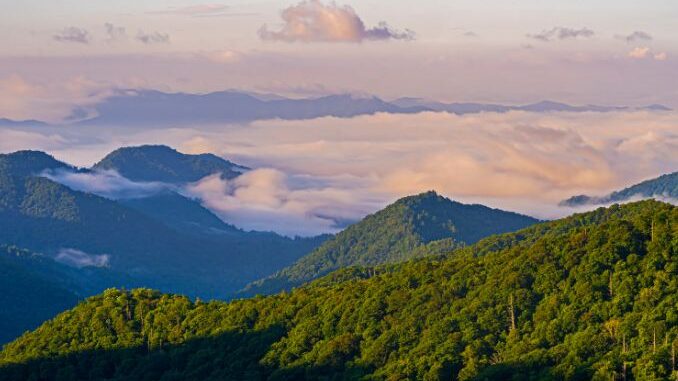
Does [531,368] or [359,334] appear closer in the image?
[531,368]

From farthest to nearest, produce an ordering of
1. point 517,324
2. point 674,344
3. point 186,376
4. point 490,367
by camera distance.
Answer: point 186,376
point 517,324
point 490,367
point 674,344

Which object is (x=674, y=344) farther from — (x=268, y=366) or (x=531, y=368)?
(x=268, y=366)

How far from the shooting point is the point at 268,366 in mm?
183375

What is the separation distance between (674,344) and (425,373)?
85.9ft

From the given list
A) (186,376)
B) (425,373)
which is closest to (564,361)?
(425,373)

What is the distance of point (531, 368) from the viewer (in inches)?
6186

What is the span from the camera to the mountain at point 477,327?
517 feet

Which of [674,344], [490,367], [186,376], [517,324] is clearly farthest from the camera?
[186,376]

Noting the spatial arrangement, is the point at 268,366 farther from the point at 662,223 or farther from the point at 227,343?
the point at 662,223

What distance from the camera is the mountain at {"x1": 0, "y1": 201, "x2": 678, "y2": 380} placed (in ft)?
517

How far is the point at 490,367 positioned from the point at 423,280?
111 feet

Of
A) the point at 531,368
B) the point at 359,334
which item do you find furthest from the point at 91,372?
the point at 531,368

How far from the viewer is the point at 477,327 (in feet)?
572

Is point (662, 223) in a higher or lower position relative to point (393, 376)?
higher
